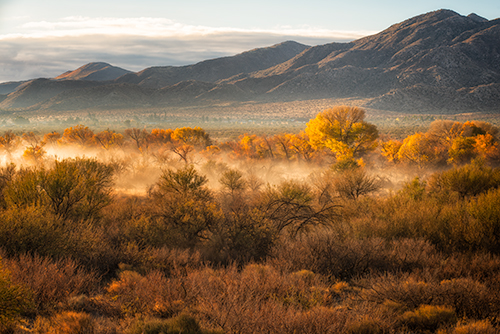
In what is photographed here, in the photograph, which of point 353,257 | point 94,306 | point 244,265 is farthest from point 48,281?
point 353,257

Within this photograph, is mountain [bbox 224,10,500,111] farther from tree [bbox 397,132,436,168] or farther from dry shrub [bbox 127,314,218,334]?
A: dry shrub [bbox 127,314,218,334]

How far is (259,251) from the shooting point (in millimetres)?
13055

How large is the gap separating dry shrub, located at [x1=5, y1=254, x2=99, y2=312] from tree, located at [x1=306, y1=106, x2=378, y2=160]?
24.8m

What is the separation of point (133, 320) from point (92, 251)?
15.1 feet

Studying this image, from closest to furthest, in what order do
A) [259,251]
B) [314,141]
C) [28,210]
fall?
[28,210], [259,251], [314,141]

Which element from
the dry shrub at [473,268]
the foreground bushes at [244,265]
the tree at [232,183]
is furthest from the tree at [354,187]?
the dry shrub at [473,268]

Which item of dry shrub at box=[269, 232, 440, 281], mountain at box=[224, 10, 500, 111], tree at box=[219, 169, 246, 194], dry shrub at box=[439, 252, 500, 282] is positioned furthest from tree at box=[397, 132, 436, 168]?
mountain at box=[224, 10, 500, 111]

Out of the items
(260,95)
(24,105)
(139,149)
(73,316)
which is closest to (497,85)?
(260,95)

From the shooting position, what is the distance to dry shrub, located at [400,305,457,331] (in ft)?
23.6

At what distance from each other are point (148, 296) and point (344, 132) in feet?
87.0

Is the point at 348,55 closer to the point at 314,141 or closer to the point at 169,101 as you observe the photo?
the point at 169,101

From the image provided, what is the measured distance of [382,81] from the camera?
396 feet

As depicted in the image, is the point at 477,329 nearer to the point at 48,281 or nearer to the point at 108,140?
the point at 48,281

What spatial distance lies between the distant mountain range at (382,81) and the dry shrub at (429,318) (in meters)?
104
